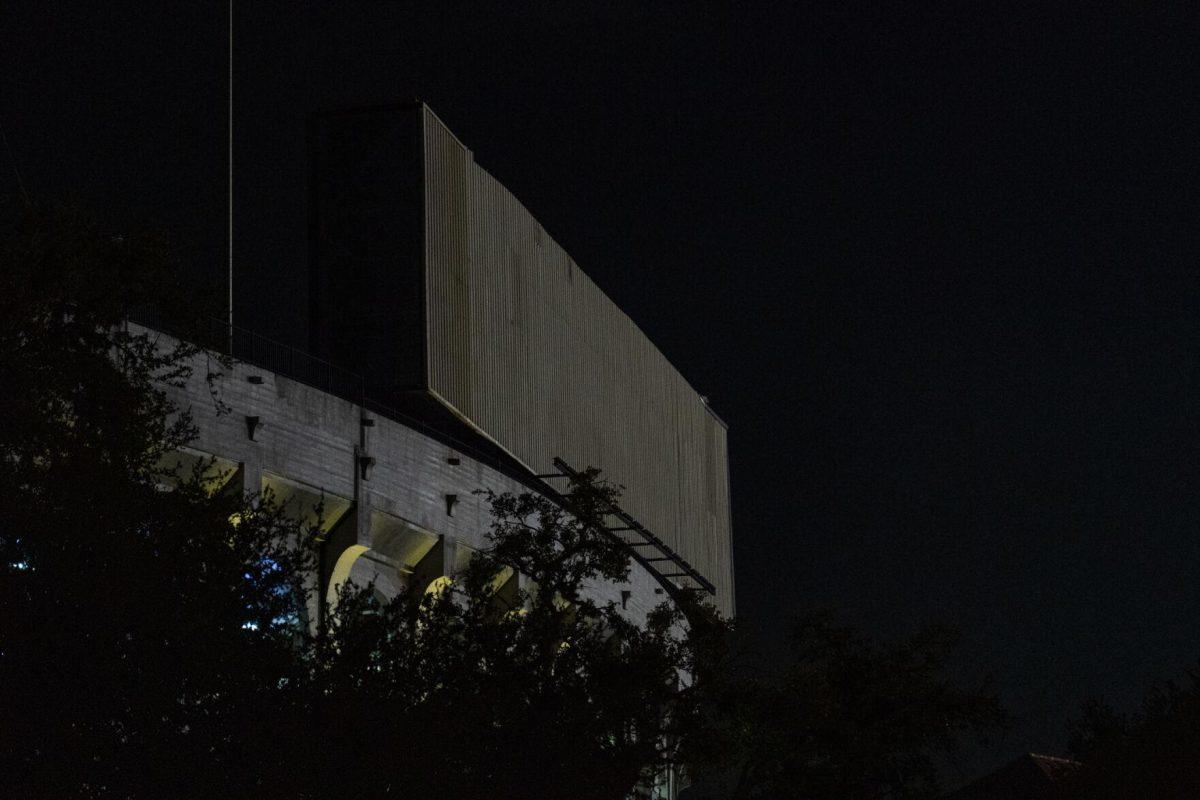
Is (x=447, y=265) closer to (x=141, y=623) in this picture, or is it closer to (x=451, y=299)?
(x=451, y=299)

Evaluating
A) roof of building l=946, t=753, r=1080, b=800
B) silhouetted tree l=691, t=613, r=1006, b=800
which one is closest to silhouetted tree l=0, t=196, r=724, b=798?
silhouetted tree l=691, t=613, r=1006, b=800

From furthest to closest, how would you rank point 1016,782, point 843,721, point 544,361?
point 1016,782 < point 544,361 < point 843,721

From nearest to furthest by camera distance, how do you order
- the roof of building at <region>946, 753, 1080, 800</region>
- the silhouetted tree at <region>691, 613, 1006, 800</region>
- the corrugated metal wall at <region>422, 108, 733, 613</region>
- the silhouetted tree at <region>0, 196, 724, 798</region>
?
the silhouetted tree at <region>0, 196, 724, 798</region> → the silhouetted tree at <region>691, 613, 1006, 800</region> → the corrugated metal wall at <region>422, 108, 733, 613</region> → the roof of building at <region>946, 753, 1080, 800</region>

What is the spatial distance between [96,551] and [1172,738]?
101 ft

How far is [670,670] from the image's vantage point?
29.7 metres

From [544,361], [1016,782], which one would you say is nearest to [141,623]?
[544,361]

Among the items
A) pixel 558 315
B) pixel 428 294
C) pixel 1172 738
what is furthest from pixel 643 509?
pixel 1172 738

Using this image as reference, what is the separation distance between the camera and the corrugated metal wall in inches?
1825

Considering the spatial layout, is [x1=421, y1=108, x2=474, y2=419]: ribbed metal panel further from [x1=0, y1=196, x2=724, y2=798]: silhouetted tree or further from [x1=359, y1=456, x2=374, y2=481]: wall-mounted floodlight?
[x1=0, y1=196, x2=724, y2=798]: silhouetted tree

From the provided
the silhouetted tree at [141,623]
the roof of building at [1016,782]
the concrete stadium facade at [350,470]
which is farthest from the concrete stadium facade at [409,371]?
the roof of building at [1016,782]

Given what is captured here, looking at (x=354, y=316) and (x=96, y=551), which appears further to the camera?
(x=354, y=316)

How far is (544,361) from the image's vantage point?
5309cm

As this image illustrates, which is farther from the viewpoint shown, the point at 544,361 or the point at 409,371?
the point at 544,361

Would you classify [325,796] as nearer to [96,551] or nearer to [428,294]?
[96,551]
